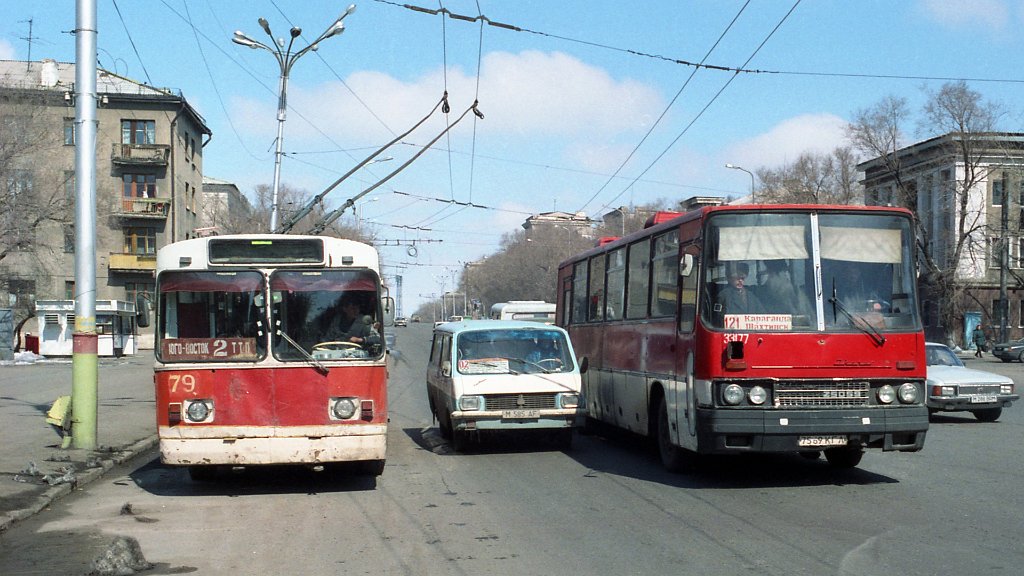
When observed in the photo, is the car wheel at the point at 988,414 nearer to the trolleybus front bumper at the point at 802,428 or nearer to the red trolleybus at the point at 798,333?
the red trolleybus at the point at 798,333

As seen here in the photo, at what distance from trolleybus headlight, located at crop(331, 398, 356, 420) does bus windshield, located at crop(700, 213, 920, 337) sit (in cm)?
369

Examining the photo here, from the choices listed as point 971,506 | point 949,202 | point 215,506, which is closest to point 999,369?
point 949,202

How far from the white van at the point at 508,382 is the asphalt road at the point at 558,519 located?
562 millimetres

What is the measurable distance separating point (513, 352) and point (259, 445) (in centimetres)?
518

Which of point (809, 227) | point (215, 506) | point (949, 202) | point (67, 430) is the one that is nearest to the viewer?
point (215, 506)

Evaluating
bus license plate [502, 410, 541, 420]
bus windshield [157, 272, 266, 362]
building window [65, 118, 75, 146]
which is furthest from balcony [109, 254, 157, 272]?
bus windshield [157, 272, 266, 362]

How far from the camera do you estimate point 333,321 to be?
34.5 feet

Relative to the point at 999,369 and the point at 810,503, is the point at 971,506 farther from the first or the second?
the point at 999,369

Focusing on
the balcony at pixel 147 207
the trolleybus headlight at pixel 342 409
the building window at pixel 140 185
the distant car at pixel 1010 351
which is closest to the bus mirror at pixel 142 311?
the trolleybus headlight at pixel 342 409

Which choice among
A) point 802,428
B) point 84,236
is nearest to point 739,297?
point 802,428

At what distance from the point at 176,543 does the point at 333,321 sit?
301 centimetres

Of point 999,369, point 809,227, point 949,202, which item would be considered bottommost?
point 999,369

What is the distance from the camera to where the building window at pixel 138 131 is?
64.9 m

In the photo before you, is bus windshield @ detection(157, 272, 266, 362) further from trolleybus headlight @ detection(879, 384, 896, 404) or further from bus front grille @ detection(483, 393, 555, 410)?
trolleybus headlight @ detection(879, 384, 896, 404)
